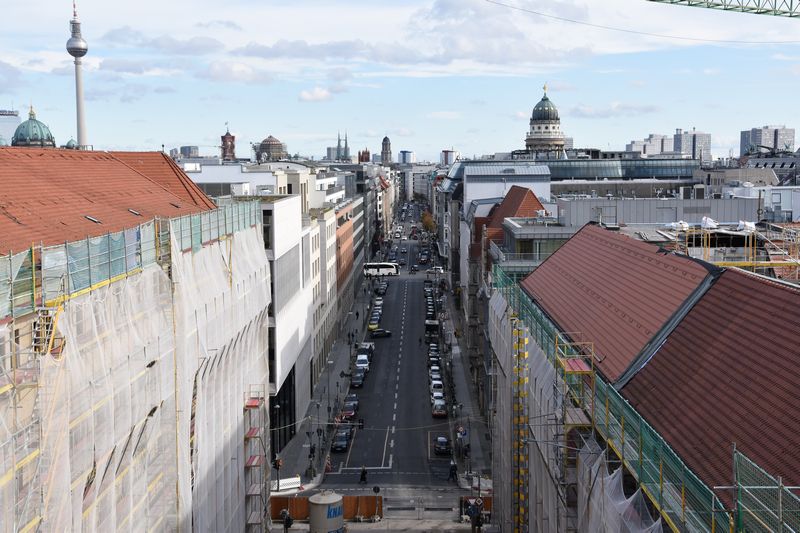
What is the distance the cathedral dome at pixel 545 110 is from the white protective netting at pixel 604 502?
177617 millimetres

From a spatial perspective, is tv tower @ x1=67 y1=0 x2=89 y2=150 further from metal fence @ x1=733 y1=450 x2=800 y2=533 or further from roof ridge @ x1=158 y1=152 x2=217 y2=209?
metal fence @ x1=733 y1=450 x2=800 y2=533

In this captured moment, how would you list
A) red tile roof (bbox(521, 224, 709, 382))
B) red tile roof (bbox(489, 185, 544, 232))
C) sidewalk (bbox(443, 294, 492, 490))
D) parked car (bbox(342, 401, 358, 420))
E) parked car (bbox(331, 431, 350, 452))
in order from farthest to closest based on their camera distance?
red tile roof (bbox(489, 185, 544, 232)) < parked car (bbox(342, 401, 358, 420)) < parked car (bbox(331, 431, 350, 452)) < sidewalk (bbox(443, 294, 492, 490)) < red tile roof (bbox(521, 224, 709, 382))

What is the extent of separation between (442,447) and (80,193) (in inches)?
1257

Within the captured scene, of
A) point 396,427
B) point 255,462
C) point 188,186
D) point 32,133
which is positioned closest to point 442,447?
point 396,427

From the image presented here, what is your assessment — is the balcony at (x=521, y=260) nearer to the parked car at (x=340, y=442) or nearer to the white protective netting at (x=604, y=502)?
the parked car at (x=340, y=442)

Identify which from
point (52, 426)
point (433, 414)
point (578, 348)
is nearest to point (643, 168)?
point (433, 414)

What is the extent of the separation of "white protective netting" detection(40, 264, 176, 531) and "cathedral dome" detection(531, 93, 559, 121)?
176626 mm

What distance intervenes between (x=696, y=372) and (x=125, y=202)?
67.0ft

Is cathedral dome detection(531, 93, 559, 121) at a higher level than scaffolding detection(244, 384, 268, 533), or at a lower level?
higher

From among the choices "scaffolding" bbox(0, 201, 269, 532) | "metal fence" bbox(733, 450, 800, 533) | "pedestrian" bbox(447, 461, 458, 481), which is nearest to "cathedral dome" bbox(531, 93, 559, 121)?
"pedestrian" bbox(447, 461, 458, 481)

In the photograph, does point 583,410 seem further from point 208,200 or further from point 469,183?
point 469,183

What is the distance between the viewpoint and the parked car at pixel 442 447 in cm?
5531

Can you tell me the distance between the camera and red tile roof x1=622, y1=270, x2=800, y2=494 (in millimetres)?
16314

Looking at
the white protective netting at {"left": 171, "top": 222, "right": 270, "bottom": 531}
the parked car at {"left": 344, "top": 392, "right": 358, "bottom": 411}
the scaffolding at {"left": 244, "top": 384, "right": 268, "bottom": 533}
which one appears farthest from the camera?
the parked car at {"left": 344, "top": 392, "right": 358, "bottom": 411}
